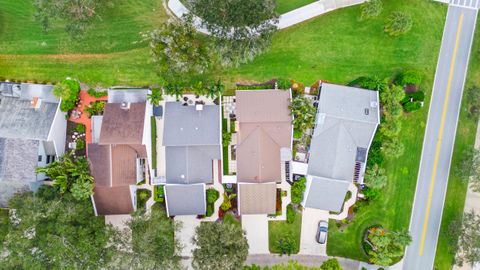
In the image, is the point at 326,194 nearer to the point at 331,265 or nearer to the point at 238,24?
the point at 331,265

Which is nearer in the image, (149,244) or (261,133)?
(149,244)

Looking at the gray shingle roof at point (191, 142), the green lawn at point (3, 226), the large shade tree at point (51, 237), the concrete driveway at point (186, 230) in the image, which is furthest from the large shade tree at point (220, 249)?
the green lawn at point (3, 226)

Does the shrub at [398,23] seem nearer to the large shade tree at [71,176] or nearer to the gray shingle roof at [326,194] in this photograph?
the gray shingle roof at [326,194]

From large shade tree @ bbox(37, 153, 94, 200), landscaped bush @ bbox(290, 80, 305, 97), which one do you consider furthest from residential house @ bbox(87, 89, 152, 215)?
landscaped bush @ bbox(290, 80, 305, 97)

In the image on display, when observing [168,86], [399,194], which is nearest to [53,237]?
[168,86]

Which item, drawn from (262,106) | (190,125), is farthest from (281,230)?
(190,125)

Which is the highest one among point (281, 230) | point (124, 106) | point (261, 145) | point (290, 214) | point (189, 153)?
point (124, 106)
